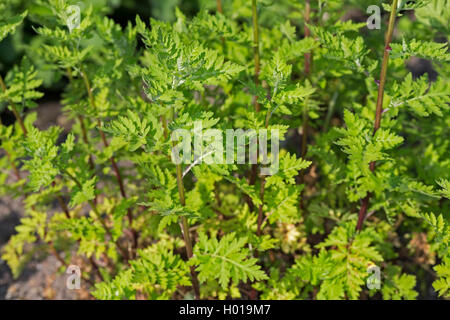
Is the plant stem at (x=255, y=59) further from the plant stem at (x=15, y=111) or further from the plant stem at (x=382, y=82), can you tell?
the plant stem at (x=15, y=111)

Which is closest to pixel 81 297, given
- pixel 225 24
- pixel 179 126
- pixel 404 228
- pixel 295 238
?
pixel 295 238

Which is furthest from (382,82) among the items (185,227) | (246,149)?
(185,227)

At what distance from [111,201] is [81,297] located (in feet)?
2.61

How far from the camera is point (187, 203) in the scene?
2.45 metres

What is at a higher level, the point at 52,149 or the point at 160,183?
the point at 52,149

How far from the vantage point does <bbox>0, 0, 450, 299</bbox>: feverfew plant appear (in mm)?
2133

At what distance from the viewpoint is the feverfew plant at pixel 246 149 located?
2.13 m

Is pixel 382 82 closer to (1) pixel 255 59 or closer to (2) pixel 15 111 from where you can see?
(1) pixel 255 59

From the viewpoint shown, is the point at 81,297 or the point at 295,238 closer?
the point at 295,238

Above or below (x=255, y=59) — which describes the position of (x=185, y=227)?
below

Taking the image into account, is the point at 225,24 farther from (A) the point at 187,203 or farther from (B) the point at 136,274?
(B) the point at 136,274

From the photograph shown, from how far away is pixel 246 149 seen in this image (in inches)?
116

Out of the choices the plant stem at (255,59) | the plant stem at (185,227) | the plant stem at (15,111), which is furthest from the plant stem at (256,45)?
the plant stem at (15,111)

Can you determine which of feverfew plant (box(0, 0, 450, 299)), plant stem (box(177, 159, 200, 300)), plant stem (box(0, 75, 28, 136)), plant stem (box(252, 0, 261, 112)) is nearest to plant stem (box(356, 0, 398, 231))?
feverfew plant (box(0, 0, 450, 299))
